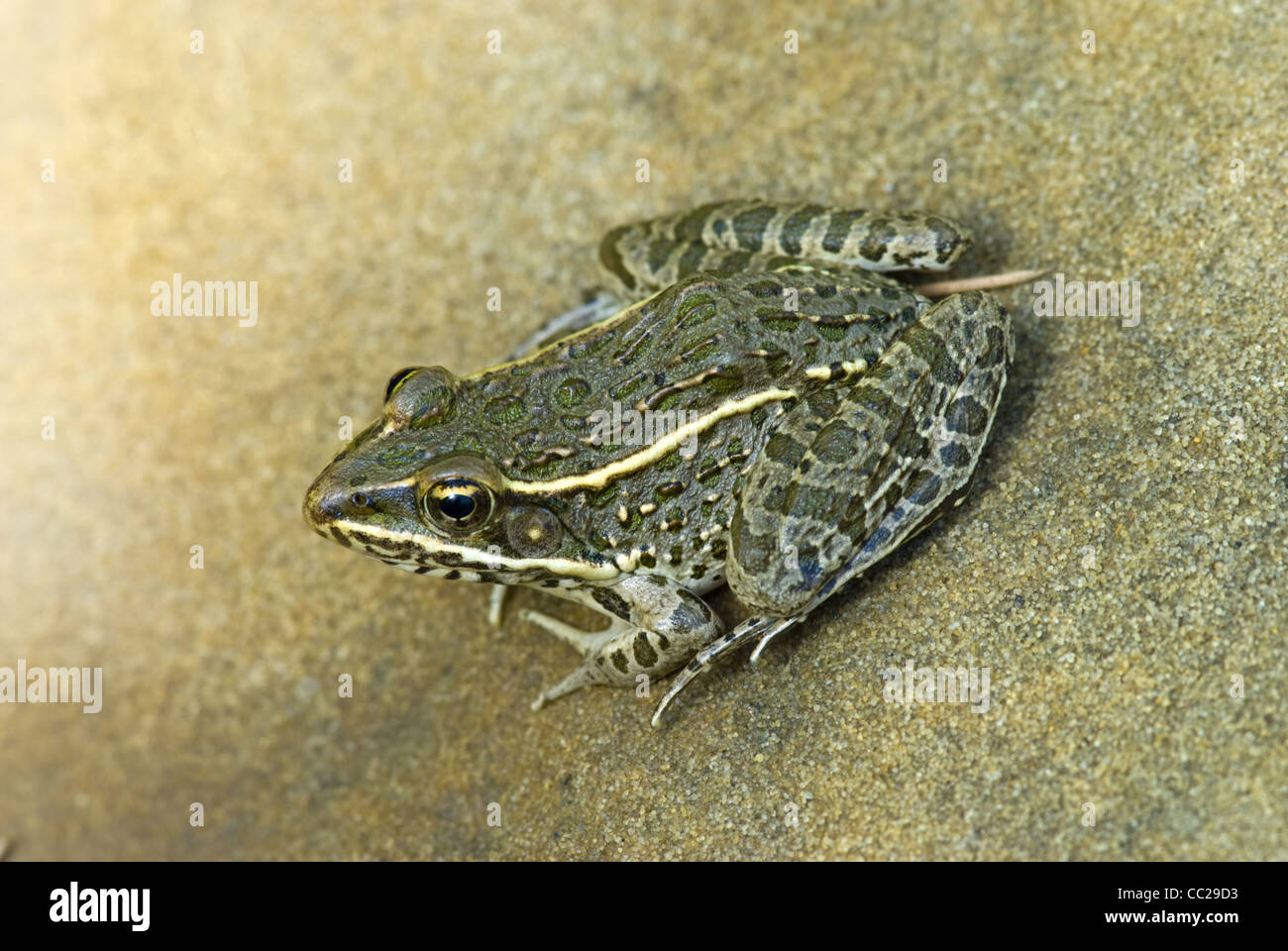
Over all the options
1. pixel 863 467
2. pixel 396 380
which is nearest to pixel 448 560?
pixel 396 380

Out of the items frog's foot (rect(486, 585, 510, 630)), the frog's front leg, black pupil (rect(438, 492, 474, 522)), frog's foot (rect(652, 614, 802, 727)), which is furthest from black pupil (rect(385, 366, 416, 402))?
frog's foot (rect(652, 614, 802, 727))

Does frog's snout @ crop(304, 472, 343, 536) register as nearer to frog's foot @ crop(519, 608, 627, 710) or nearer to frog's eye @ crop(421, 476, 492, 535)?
frog's eye @ crop(421, 476, 492, 535)

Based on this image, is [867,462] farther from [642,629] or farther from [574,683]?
[574,683]

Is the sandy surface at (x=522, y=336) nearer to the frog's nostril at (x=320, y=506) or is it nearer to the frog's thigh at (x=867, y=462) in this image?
the frog's thigh at (x=867, y=462)

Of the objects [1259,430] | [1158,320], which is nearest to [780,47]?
[1158,320]

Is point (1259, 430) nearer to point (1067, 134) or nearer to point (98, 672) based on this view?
point (1067, 134)
